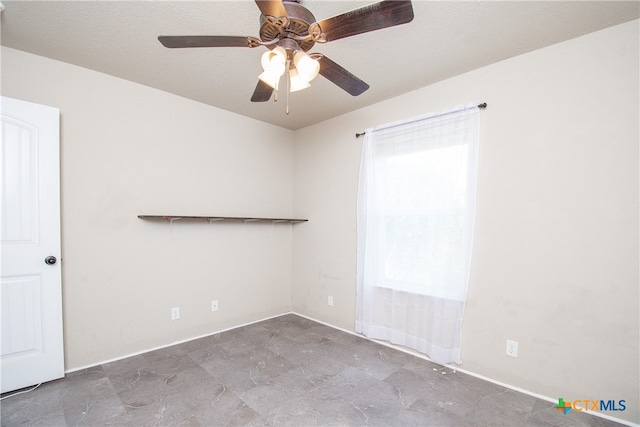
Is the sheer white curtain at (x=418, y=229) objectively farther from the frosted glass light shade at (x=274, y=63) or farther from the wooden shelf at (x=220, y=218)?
the frosted glass light shade at (x=274, y=63)

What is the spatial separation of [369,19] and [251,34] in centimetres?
103

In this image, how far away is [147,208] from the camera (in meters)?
2.76

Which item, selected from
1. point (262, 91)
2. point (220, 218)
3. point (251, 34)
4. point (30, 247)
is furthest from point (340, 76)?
point (30, 247)

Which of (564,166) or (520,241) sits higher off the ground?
(564,166)

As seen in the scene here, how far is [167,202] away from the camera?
9.48ft

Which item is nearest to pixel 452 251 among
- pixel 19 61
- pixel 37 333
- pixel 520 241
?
pixel 520 241

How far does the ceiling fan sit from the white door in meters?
1.52

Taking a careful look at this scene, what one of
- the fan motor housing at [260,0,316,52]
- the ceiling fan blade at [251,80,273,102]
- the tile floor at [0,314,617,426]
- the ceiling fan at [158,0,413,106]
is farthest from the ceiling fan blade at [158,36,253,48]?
the tile floor at [0,314,617,426]

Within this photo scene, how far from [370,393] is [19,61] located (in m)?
3.58

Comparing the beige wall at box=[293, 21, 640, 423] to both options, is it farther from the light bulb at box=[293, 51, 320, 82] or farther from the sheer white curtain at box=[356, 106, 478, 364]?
the light bulb at box=[293, 51, 320, 82]

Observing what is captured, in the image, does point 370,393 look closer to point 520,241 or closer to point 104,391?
point 520,241

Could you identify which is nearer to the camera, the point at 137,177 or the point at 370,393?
the point at 370,393

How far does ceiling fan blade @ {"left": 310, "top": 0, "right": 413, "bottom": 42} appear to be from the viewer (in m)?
1.18

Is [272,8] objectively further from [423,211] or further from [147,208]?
[147,208]
